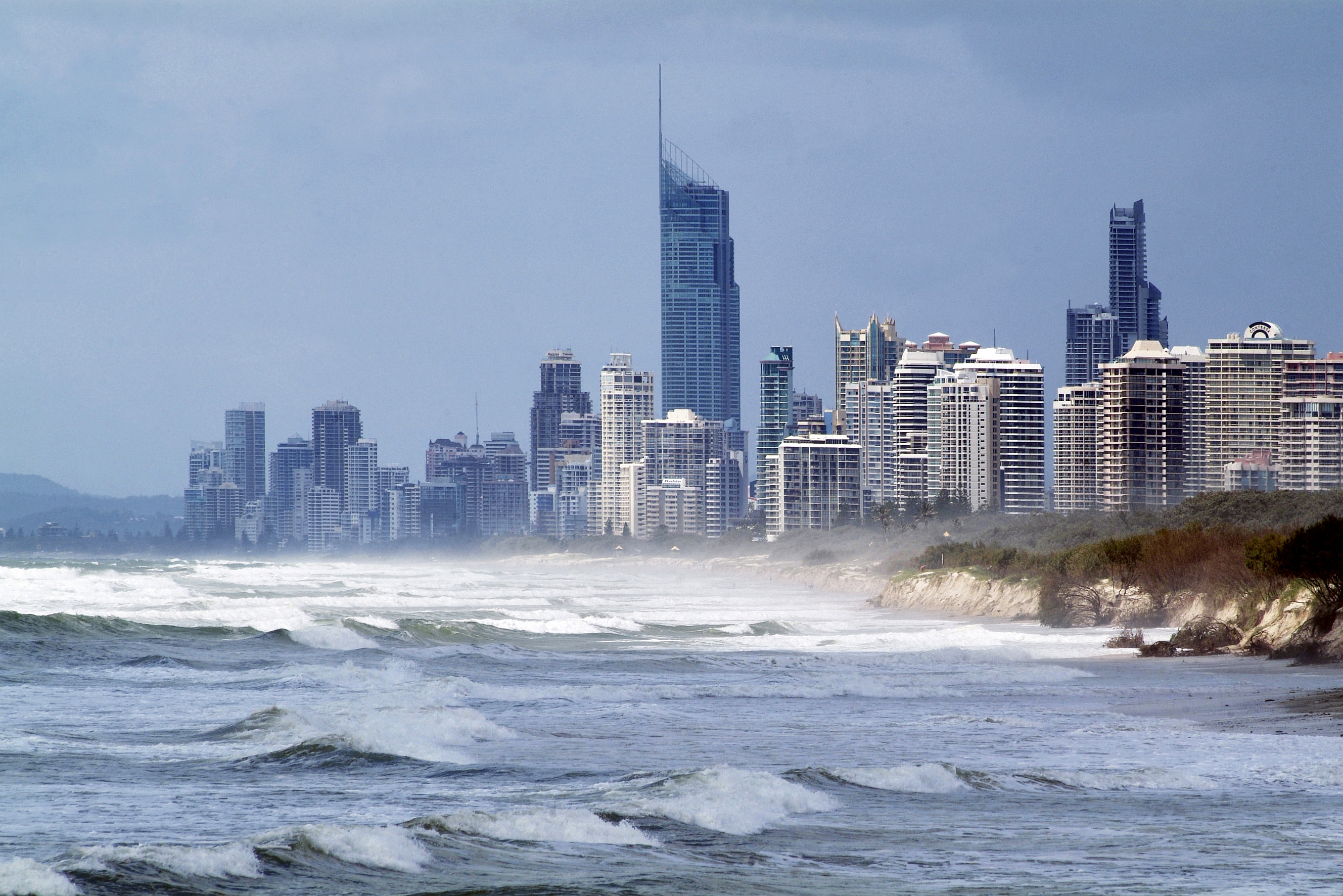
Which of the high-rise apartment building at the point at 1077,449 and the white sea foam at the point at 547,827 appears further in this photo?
the high-rise apartment building at the point at 1077,449

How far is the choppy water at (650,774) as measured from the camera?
13.9 m

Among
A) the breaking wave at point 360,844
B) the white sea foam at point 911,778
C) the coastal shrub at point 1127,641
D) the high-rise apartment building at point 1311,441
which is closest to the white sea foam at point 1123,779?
the white sea foam at point 911,778

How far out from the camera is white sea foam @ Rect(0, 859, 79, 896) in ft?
40.9

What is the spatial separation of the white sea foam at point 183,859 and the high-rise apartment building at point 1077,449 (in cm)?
15653

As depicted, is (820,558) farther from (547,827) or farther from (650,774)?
(547,827)

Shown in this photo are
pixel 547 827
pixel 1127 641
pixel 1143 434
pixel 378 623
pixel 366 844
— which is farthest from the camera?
pixel 1143 434

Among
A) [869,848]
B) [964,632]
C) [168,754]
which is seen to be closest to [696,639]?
[964,632]

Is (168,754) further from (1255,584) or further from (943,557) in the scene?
(943,557)

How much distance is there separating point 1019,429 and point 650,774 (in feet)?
552

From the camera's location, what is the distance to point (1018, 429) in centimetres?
18238

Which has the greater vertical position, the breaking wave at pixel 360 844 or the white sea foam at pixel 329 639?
the breaking wave at pixel 360 844

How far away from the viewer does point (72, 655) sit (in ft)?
127

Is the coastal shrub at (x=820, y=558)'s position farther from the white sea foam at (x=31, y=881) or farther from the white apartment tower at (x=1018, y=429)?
the white sea foam at (x=31, y=881)

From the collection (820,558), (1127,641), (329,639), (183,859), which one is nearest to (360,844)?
(183,859)
